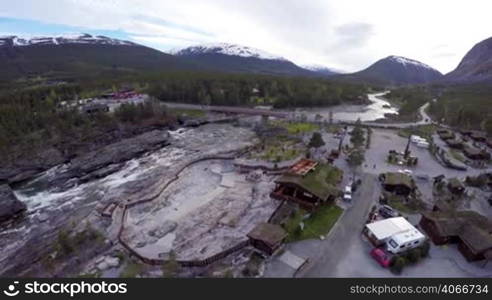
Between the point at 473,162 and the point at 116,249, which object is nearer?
the point at 116,249

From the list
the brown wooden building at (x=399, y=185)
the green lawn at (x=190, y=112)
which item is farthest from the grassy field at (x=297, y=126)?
the brown wooden building at (x=399, y=185)

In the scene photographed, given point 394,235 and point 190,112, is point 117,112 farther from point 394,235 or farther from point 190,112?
point 394,235

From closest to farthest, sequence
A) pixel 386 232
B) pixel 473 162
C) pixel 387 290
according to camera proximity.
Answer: pixel 387 290 < pixel 386 232 < pixel 473 162

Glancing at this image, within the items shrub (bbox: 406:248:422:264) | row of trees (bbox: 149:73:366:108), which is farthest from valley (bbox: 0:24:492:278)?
row of trees (bbox: 149:73:366:108)

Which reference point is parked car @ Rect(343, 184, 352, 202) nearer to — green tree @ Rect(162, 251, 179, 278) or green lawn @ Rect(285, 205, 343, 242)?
green lawn @ Rect(285, 205, 343, 242)

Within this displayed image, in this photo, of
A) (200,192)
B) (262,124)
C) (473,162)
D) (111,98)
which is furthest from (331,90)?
(200,192)

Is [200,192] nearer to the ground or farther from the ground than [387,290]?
nearer to the ground

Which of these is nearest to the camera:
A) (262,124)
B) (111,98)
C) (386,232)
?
(386,232)

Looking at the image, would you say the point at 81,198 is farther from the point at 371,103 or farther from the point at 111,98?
the point at 371,103
